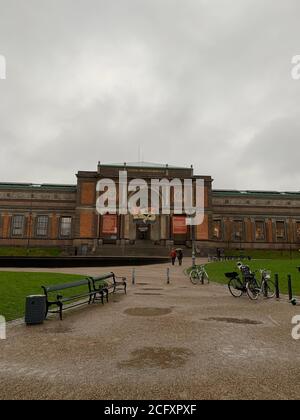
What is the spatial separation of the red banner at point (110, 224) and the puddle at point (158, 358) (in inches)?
2025

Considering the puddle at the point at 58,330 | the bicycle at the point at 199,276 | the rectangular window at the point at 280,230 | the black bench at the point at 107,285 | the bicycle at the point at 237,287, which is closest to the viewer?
the puddle at the point at 58,330

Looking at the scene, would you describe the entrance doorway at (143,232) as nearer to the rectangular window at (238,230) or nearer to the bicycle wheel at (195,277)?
the rectangular window at (238,230)

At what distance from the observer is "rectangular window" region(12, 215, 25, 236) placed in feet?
194

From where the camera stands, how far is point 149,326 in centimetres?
759

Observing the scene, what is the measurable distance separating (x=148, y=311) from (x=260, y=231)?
5963 centimetres

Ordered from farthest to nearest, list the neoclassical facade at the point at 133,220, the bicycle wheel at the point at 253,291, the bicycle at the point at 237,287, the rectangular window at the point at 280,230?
the rectangular window at the point at 280,230, the neoclassical facade at the point at 133,220, the bicycle at the point at 237,287, the bicycle wheel at the point at 253,291

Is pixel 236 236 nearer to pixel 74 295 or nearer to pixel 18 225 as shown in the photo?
pixel 18 225

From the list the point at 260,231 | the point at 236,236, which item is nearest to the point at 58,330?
the point at 236,236

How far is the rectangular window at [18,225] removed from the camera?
59188mm

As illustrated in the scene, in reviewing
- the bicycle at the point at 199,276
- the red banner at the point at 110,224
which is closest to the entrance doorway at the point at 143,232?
the red banner at the point at 110,224

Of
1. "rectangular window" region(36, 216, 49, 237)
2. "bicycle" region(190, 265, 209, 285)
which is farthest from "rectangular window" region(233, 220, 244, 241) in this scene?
"bicycle" region(190, 265, 209, 285)

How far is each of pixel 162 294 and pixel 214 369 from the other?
8.72m

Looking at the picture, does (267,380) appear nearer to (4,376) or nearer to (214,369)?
(214,369)

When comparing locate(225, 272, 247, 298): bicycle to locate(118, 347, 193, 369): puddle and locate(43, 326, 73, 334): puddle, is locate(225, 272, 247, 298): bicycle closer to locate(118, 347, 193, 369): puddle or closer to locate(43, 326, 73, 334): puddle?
locate(118, 347, 193, 369): puddle
